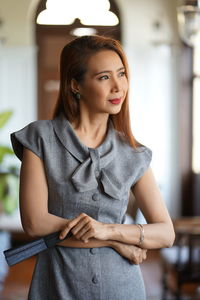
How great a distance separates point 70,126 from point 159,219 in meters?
0.36

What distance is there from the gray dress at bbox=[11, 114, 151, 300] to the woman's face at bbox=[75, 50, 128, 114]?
11 centimetres

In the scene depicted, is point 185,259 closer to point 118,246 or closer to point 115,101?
point 118,246

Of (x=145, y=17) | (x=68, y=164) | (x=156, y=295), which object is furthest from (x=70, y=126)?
(x=145, y=17)

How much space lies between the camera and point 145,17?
712cm

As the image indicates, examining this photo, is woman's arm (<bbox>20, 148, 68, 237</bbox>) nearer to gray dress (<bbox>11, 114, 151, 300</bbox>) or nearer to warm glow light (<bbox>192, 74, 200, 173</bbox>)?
gray dress (<bbox>11, 114, 151, 300</bbox>)

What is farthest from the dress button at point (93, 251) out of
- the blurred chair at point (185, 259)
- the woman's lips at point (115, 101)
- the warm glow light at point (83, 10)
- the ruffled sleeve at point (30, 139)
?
the warm glow light at point (83, 10)

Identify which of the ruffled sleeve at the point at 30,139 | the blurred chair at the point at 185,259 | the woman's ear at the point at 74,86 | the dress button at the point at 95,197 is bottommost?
the blurred chair at the point at 185,259

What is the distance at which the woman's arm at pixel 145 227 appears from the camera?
1572 millimetres

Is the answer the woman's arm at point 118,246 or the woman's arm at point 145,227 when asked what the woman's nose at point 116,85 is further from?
the woman's arm at point 118,246

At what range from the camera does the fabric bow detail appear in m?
1.61

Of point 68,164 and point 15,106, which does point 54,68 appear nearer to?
point 15,106

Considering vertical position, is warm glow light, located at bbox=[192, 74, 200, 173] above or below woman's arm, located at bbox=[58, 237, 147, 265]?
below

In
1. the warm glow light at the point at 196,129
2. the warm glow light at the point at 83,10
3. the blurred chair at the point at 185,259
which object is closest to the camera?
the blurred chair at the point at 185,259

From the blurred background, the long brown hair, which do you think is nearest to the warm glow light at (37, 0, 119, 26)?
the blurred background
